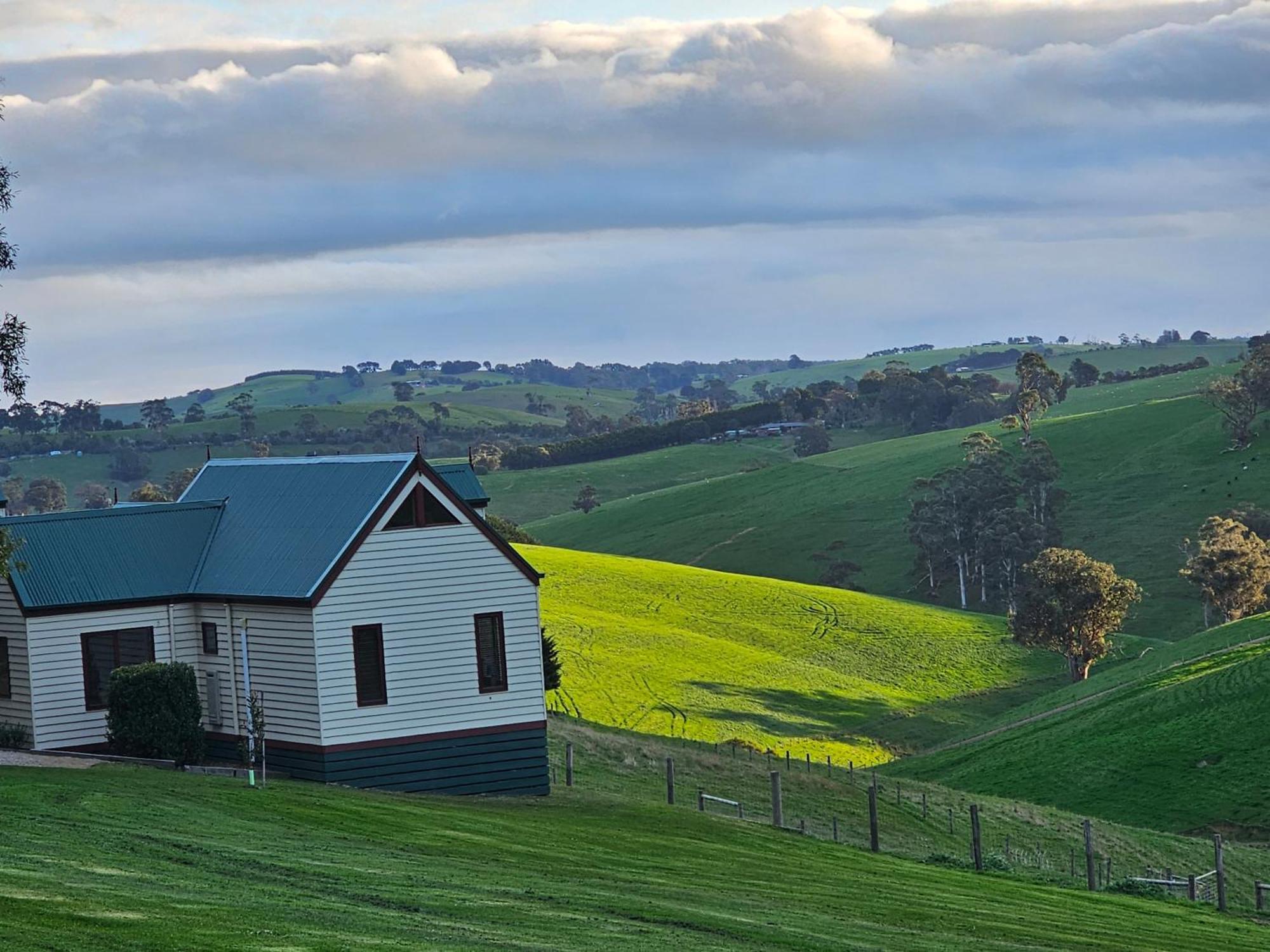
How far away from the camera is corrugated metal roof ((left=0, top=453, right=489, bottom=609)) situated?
38.1m

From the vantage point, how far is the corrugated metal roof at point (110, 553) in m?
39.0

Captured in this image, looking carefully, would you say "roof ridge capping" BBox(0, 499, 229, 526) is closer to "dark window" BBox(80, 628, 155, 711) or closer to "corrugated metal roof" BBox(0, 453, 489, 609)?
"corrugated metal roof" BBox(0, 453, 489, 609)

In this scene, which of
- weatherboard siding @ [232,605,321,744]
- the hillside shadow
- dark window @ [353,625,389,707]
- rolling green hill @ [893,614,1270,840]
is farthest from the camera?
the hillside shadow

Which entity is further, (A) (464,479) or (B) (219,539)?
(A) (464,479)

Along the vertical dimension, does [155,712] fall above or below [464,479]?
below

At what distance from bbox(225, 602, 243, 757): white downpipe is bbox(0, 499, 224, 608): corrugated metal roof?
61.5 inches

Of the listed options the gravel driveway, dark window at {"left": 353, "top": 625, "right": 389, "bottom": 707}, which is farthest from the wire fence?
the gravel driveway

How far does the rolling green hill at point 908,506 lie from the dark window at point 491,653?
9186 cm

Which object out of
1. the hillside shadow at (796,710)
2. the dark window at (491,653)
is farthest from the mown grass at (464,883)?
the hillside shadow at (796,710)

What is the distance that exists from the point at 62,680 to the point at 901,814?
2536 cm

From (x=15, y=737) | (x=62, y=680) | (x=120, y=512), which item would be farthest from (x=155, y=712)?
(x=120, y=512)

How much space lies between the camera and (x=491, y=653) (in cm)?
3853

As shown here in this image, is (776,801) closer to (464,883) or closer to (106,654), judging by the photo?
(464,883)

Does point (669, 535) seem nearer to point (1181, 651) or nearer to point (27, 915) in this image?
point (1181, 651)
